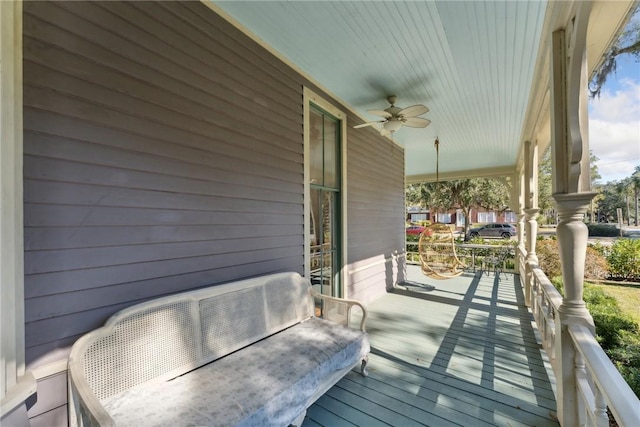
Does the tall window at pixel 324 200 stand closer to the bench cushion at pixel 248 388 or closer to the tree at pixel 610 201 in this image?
the bench cushion at pixel 248 388

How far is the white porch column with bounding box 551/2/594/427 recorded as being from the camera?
171cm

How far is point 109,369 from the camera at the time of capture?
1536 millimetres

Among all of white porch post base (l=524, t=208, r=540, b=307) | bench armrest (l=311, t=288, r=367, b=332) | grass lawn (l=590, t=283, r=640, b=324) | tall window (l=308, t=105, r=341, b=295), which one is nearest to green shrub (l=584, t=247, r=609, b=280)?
grass lawn (l=590, t=283, r=640, b=324)

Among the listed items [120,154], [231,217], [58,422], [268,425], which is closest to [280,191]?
[231,217]

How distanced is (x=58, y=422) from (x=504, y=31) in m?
4.20

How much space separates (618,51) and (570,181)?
1580 mm

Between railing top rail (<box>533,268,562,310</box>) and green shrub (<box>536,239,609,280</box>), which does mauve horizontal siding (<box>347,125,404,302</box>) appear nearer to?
railing top rail (<box>533,268,562,310</box>)

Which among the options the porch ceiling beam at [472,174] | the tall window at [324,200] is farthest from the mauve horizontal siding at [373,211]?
the porch ceiling beam at [472,174]

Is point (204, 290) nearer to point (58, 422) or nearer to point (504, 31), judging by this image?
point (58, 422)

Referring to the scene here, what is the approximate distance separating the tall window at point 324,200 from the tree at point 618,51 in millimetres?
2826

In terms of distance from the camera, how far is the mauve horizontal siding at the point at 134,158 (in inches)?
56.0

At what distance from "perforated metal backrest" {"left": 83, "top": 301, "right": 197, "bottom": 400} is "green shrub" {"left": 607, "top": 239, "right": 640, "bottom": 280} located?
32.3 feet

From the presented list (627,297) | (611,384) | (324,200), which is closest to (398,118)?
(324,200)

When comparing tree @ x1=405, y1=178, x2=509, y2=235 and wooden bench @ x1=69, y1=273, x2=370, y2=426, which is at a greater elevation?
tree @ x1=405, y1=178, x2=509, y2=235
